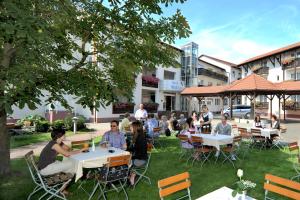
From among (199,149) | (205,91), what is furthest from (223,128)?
(205,91)

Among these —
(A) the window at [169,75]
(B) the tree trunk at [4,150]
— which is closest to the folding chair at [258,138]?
(B) the tree trunk at [4,150]

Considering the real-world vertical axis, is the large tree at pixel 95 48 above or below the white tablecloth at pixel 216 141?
above

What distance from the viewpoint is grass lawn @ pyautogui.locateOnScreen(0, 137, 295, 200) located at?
5711mm

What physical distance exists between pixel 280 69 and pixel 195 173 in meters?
34.2

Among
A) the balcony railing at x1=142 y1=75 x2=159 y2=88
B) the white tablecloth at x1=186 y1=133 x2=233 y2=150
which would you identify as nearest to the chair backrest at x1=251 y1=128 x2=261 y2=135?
the white tablecloth at x1=186 y1=133 x2=233 y2=150

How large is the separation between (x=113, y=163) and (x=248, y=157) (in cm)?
597

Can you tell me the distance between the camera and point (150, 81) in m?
29.4

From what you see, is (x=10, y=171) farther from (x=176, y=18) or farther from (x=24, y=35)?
(x=176, y=18)

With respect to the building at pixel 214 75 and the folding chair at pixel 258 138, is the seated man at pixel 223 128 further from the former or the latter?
the building at pixel 214 75

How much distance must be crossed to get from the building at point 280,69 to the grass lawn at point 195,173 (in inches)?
994

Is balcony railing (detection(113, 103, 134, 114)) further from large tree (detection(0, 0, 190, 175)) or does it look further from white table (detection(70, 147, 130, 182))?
white table (detection(70, 147, 130, 182))

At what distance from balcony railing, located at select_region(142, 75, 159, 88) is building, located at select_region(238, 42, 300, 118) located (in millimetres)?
15530

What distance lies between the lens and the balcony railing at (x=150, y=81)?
94.1ft

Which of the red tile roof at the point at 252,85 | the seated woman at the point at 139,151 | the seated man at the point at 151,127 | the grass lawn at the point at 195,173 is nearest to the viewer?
the grass lawn at the point at 195,173
